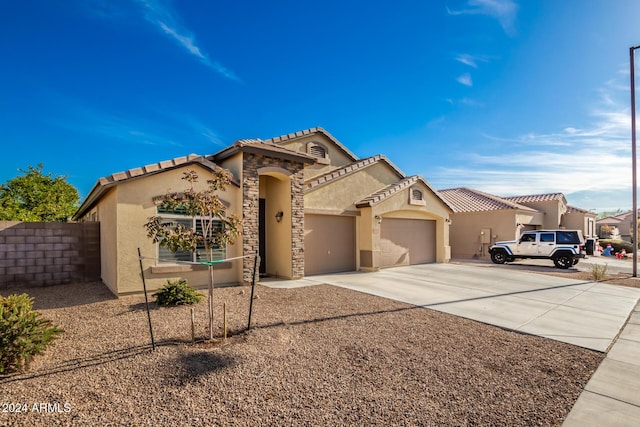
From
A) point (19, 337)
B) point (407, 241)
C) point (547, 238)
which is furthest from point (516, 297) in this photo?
point (19, 337)

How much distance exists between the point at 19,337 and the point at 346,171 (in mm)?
12482

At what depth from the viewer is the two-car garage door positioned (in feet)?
45.2

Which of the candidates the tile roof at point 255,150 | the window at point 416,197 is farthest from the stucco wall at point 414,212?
the tile roof at point 255,150

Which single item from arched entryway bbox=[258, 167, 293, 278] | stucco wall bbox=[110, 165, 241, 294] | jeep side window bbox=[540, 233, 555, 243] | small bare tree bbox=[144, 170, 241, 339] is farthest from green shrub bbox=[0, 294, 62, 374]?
jeep side window bbox=[540, 233, 555, 243]

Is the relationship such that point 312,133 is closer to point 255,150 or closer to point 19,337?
point 255,150

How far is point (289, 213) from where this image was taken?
12.1 m

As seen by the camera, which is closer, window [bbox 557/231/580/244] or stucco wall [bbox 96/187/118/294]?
stucco wall [bbox 96/187/118/294]

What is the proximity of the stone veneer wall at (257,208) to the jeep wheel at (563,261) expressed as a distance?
46.7 feet

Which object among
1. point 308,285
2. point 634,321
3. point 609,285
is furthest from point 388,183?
point 634,321

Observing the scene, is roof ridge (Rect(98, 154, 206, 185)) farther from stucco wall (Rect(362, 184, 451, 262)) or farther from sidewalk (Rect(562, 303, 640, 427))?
sidewalk (Rect(562, 303, 640, 427))

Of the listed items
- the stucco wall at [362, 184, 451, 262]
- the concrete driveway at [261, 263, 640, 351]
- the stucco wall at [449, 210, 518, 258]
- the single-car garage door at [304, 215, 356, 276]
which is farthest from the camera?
the stucco wall at [449, 210, 518, 258]

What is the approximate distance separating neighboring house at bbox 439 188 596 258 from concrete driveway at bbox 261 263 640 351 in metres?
9.08

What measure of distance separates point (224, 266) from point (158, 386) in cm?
663

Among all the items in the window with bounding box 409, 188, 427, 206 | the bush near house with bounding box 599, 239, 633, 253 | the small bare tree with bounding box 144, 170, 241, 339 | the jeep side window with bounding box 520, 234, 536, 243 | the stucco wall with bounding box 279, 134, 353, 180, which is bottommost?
the bush near house with bounding box 599, 239, 633, 253
